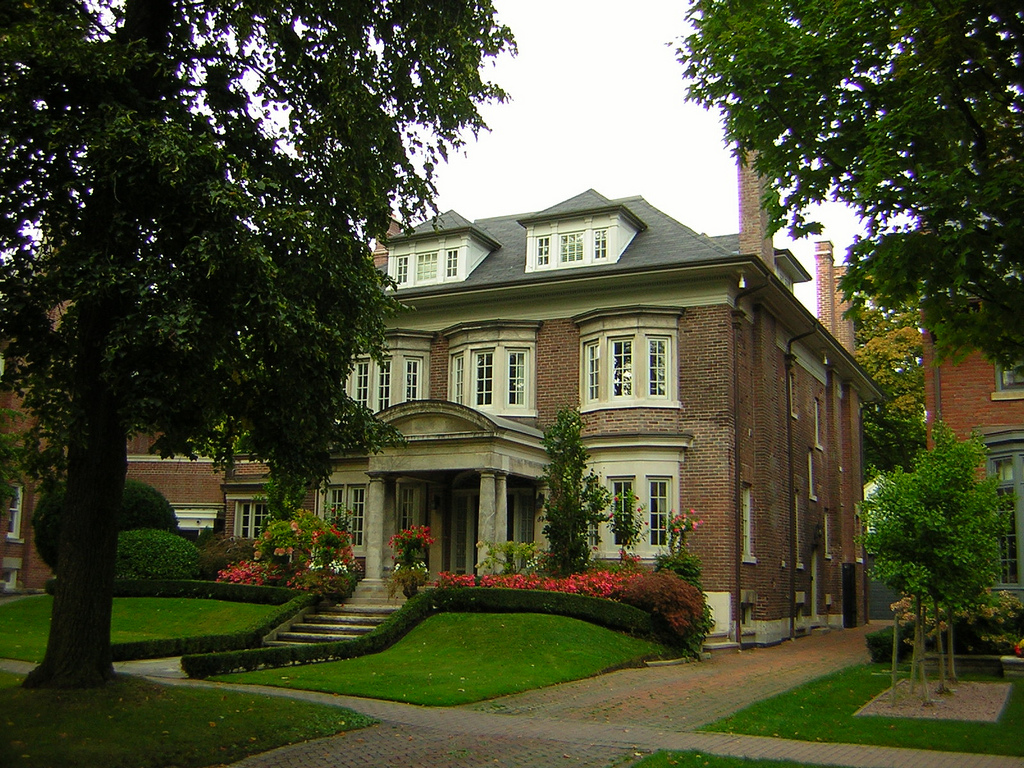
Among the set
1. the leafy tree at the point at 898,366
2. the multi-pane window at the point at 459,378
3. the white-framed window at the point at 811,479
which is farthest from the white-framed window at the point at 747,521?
the leafy tree at the point at 898,366

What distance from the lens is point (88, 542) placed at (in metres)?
11.5

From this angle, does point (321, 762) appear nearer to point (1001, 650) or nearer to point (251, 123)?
point (251, 123)

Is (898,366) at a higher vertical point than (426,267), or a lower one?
lower

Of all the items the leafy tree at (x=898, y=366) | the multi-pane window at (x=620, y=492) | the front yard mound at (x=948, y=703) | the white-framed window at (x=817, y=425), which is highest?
the leafy tree at (x=898, y=366)

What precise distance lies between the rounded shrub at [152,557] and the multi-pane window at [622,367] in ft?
38.9

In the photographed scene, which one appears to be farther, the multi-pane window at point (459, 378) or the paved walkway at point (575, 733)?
the multi-pane window at point (459, 378)

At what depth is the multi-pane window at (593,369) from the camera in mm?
24812

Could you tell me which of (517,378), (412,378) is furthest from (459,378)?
(517,378)

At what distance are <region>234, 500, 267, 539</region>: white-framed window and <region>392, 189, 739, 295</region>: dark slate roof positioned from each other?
7.84 meters

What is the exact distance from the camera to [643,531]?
923 inches

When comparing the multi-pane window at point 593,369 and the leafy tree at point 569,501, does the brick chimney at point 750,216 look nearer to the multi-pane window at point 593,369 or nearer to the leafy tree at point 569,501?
the multi-pane window at point 593,369

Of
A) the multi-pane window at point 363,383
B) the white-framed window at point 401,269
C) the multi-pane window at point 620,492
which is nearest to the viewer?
the multi-pane window at point 620,492

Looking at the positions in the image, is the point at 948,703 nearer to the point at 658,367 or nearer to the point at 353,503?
the point at 658,367

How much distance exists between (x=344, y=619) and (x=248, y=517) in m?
8.99
